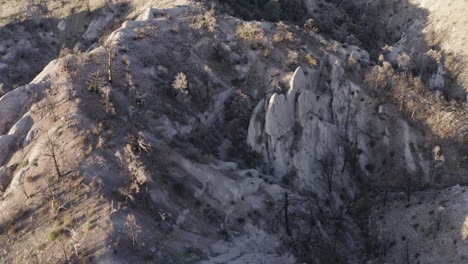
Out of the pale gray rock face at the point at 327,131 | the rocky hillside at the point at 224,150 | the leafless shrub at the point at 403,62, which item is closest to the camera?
the rocky hillside at the point at 224,150

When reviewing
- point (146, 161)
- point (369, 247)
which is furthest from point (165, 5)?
point (369, 247)

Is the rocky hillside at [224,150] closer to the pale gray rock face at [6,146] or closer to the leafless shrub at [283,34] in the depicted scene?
the pale gray rock face at [6,146]

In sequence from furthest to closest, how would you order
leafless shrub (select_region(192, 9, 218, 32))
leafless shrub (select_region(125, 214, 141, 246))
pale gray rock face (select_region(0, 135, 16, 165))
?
leafless shrub (select_region(192, 9, 218, 32)) → pale gray rock face (select_region(0, 135, 16, 165)) → leafless shrub (select_region(125, 214, 141, 246))

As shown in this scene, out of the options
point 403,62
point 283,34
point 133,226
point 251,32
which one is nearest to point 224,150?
point 133,226

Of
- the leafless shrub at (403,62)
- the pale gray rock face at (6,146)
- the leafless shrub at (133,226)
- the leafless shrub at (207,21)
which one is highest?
the leafless shrub at (207,21)

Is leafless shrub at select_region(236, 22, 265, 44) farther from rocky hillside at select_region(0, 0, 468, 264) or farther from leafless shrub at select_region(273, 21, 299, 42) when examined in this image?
leafless shrub at select_region(273, 21, 299, 42)

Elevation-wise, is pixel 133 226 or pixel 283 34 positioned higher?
pixel 283 34

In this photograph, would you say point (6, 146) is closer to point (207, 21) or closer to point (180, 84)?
point (180, 84)

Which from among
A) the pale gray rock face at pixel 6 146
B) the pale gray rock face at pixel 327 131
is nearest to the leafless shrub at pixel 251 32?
the pale gray rock face at pixel 327 131

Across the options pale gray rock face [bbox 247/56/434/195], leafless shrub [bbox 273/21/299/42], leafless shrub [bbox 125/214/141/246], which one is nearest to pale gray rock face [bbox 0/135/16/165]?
leafless shrub [bbox 125/214/141/246]
